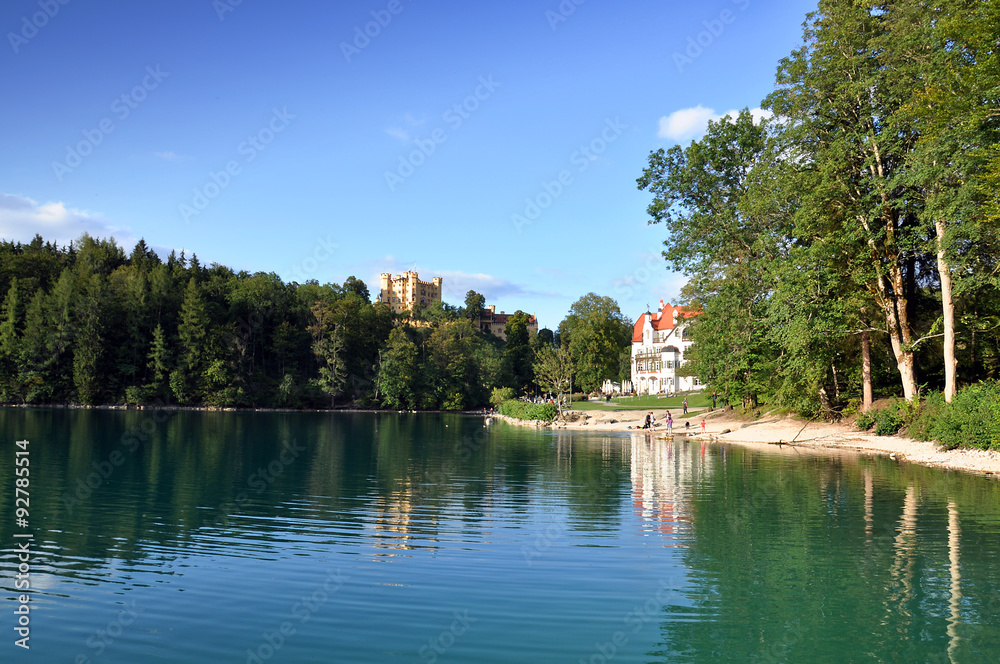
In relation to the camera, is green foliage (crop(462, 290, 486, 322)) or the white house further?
green foliage (crop(462, 290, 486, 322))

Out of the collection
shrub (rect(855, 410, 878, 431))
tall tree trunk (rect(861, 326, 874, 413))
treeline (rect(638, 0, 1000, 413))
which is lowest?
shrub (rect(855, 410, 878, 431))

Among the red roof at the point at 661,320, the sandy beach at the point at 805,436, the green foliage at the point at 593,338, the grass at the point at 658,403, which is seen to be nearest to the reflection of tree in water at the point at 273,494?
the sandy beach at the point at 805,436

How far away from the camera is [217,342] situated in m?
96.6

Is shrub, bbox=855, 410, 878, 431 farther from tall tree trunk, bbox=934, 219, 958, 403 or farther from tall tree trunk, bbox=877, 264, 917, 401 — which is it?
tall tree trunk, bbox=934, 219, 958, 403

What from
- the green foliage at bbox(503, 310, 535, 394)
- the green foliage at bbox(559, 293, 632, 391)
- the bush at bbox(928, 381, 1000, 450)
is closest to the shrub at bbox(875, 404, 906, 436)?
the bush at bbox(928, 381, 1000, 450)

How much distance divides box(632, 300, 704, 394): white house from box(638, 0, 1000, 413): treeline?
49.6 meters

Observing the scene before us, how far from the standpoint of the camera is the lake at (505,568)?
8.05 meters

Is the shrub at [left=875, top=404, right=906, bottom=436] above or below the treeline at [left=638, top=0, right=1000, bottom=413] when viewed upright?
below

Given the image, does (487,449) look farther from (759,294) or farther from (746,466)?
(759,294)

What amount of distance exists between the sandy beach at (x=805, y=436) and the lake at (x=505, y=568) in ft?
10.1

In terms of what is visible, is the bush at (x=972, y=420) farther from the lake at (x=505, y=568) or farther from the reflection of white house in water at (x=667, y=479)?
the reflection of white house in water at (x=667, y=479)

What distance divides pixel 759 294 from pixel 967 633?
3338 cm

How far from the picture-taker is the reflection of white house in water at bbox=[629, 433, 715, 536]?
1619 cm

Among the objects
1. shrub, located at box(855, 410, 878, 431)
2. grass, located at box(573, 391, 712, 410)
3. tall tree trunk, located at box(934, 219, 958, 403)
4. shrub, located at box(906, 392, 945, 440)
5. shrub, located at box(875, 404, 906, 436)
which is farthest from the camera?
grass, located at box(573, 391, 712, 410)
